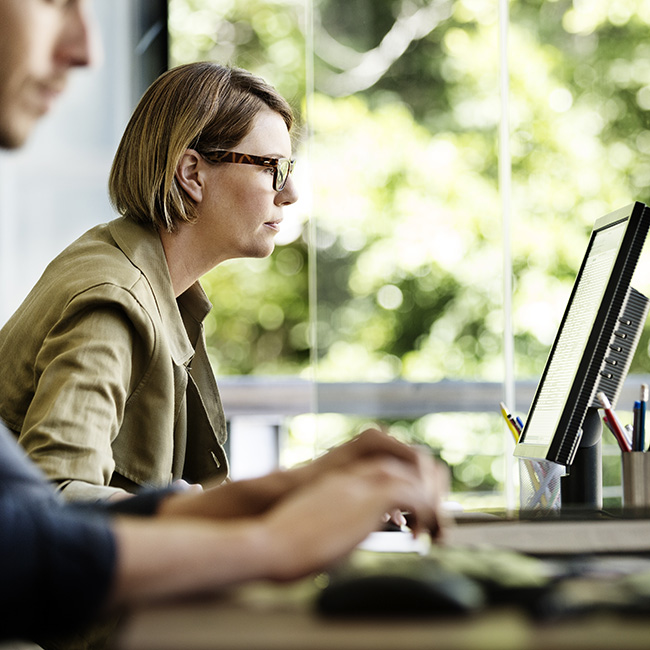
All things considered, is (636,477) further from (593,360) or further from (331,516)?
(331,516)

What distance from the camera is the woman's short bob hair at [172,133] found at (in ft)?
4.69

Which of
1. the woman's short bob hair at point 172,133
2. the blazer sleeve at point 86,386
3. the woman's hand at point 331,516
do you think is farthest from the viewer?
the woman's short bob hair at point 172,133

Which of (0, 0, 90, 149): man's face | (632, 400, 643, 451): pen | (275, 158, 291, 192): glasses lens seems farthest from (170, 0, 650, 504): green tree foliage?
(0, 0, 90, 149): man's face

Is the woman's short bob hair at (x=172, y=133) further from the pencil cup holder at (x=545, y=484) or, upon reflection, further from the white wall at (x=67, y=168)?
the pencil cup holder at (x=545, y=484)

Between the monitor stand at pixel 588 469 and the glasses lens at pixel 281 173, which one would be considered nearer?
the monitor stand at pixel 588 469

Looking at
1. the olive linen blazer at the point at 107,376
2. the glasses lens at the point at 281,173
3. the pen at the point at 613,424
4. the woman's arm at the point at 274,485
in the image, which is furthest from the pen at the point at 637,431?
the glasses lens at the point at 281,173

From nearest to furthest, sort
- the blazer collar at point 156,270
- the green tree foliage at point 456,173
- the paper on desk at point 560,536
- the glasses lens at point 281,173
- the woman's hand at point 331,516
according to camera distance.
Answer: the woman's hand at point 331,516, the paper on desk at point 560,536, the blazer collar at point 156,270, the glasses lens at point 281,173, the green tree foliage at point 456,173

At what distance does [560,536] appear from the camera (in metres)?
0.64

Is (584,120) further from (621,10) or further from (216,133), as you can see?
(216,133)

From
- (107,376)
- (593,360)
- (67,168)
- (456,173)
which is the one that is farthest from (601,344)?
(456,173)

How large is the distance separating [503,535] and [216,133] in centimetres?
100

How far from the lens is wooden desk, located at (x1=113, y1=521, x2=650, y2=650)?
354mm

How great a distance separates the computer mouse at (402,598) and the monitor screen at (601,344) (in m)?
0.66

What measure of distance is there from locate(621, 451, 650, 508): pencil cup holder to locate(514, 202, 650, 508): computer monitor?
0.14ft
